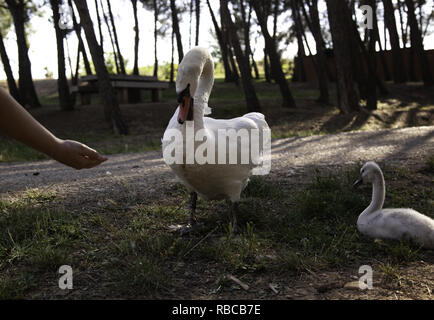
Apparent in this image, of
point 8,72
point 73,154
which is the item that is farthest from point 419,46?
point 73,154

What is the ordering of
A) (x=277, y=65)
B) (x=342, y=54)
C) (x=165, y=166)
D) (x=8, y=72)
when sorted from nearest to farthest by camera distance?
(x=165, y=166)
(x=342, y=54)
(x=277, y=65)
(x=8, y=72)

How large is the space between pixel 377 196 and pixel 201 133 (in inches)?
73.4

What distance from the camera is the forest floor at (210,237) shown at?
2.76 metres

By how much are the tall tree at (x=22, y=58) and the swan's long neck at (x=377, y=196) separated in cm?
1548

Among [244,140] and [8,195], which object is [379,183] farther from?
[8,195]

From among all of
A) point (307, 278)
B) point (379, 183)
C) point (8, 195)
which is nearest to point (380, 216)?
point (379, 183)

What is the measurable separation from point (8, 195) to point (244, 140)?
9.81 ft

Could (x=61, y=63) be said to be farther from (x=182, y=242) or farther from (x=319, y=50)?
(x=182, y=242)

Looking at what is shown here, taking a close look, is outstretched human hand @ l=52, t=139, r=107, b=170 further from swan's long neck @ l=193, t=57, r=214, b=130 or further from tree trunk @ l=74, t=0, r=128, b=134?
tree trunk @ l=74, t=0, r=128, b=134

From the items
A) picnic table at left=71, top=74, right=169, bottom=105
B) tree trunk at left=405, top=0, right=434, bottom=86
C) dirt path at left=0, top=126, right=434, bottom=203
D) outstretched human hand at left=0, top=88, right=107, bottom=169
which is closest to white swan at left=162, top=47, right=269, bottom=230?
outstretched human hand at left=0, top=88, right=107, bottom=169

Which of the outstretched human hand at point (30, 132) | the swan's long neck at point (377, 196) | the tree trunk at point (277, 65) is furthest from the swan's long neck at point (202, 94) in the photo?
the tree trunk at point (277, 65)

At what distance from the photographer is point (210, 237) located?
3.70 metres

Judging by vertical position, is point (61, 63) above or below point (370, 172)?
above
